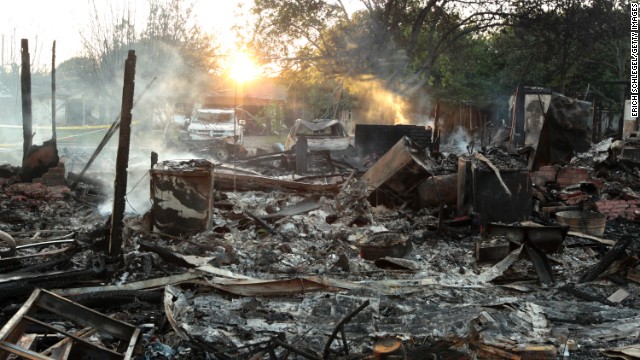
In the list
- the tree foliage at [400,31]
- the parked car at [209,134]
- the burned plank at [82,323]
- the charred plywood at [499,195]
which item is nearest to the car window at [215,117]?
the parked car at [209,134]

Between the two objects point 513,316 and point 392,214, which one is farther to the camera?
point 392,214

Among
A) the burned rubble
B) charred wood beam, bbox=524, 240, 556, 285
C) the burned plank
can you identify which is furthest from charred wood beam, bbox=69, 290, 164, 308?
charred wood beam, bbox=524, 240, 556, 285

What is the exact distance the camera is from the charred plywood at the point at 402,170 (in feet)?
32.4

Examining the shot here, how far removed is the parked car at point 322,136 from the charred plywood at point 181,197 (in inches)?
353

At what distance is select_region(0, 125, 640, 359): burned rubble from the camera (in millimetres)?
4609

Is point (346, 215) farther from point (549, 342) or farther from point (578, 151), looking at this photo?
point (578, 151)

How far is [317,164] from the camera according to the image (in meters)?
16.1

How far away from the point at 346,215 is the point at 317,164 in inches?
264

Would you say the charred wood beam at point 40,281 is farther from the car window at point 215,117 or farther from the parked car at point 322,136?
the car window at point 215,117

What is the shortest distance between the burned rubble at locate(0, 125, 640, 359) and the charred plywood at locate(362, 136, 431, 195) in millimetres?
30

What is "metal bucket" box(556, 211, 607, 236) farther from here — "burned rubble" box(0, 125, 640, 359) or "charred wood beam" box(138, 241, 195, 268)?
"charred wood beam" box(138, 241, 195, 268)

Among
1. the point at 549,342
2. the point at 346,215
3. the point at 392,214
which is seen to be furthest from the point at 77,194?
the point at 549,342

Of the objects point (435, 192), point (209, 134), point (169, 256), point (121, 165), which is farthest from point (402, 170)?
point (209, 134)

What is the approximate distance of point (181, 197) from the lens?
26.4 feet
